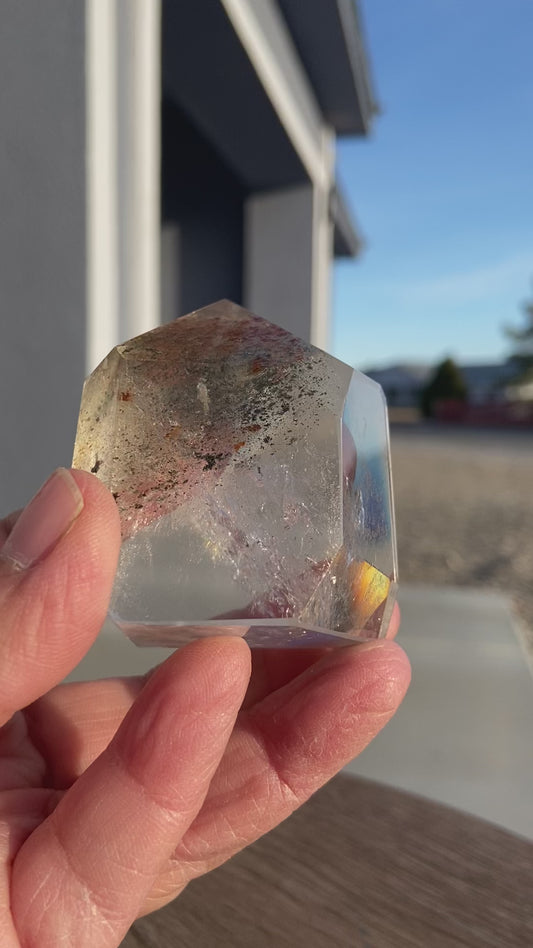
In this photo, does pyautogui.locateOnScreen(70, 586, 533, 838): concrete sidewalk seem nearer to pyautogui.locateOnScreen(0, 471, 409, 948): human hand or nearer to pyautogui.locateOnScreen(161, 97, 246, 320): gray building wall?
pyautogui.locateOnScreen(0, 471, 409, 948): human hand

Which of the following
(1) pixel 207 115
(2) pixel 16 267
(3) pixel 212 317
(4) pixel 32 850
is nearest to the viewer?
(4) pixel 32 850

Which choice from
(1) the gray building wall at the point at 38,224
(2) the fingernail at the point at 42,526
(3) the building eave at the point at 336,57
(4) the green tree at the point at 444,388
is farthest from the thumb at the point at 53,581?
(4) the green tree at the point at 444,388


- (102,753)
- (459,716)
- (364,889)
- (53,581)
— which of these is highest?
(53,581)

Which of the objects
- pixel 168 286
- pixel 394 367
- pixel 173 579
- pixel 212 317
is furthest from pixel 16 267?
pixel 394 367

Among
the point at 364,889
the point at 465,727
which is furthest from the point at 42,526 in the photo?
the point at 465,727

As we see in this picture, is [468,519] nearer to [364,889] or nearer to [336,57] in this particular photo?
[336,57]

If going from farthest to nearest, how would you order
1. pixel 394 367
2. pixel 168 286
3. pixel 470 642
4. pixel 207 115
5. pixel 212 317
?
pixel 394 367, pixel 168 286, pixel 207 115, pixel 470 642, pixel 212 317

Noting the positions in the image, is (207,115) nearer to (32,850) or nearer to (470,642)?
(470,642)
